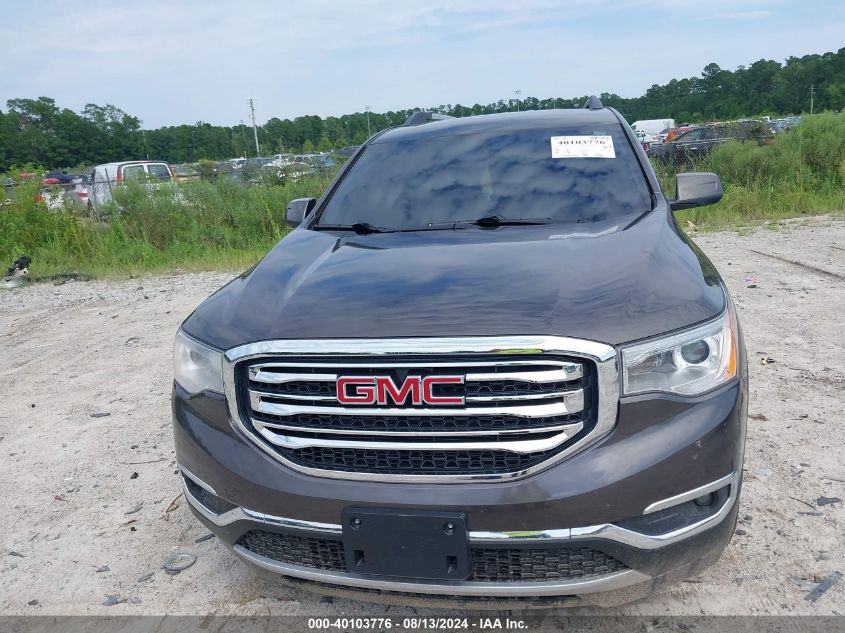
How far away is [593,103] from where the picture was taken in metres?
4.27

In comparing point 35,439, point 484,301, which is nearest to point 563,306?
point 484,301

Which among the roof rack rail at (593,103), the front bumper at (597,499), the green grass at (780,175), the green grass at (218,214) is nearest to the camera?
the front bumper at (597,499)

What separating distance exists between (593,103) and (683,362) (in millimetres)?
2749

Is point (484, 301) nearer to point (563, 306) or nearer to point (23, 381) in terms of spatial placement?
point (563, 306)

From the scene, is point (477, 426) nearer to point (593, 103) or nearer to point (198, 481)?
point (198, 481)

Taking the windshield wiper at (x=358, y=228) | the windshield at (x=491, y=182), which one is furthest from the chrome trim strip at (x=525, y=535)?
the windshield wiper at (x=358, y=228)

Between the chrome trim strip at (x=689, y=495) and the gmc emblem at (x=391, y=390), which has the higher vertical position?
the gmc emblem at (x=391, y=390)

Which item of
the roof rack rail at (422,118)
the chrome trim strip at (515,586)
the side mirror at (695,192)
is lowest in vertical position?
the chrome trim strip at (515,586)

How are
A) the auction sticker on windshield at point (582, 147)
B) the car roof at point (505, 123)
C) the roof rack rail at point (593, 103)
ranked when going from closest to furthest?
the auction sticker on windshield at point (582, 147), the car roof at point (505, 123), the roof rack rail at point (593, 103)

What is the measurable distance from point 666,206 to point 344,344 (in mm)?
1799

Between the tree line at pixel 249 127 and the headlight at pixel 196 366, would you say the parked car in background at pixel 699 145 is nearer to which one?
the headlight at pixel 196 366

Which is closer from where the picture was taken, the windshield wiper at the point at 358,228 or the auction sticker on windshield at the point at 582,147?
the windshield wiper at the point at 358,228

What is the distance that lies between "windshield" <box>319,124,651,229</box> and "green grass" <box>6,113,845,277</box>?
652cm

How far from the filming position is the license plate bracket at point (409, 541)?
6.12ft
